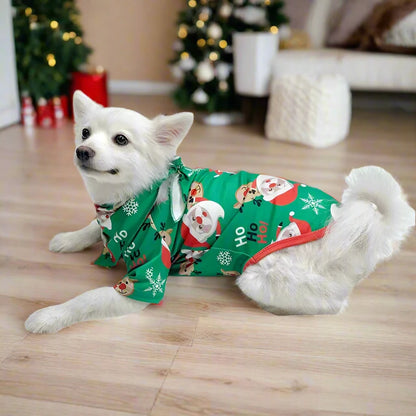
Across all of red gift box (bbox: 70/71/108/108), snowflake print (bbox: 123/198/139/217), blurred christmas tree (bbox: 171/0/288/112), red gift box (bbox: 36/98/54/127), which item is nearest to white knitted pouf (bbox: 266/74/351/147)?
blurred christmas tree (bbox: 171/0/288/112)

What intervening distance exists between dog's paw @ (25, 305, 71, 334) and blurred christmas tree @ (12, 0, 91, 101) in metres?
2.56

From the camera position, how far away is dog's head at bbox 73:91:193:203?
4.28 feet

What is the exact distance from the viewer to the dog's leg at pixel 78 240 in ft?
5.68

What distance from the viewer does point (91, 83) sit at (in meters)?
3.65

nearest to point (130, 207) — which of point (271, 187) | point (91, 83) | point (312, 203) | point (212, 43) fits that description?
point (271, 187)

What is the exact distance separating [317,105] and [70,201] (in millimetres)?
1600

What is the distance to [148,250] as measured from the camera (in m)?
1.36

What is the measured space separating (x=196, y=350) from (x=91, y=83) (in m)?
2.83

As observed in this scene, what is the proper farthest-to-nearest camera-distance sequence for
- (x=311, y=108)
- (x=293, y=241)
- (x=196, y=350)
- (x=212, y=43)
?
(x=212, y=43) → (x=311, y=108) → (x=293, y=241) → (x=196, y=350)

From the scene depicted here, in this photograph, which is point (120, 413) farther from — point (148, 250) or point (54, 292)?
point (54, 292)

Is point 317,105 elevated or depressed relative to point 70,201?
elevated

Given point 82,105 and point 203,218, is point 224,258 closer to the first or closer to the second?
point 203,218

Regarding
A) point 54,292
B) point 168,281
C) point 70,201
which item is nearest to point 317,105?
point 70,201

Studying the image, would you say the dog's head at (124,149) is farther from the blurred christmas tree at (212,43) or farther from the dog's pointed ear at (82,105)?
the blurred christmas tree at (212,43)
